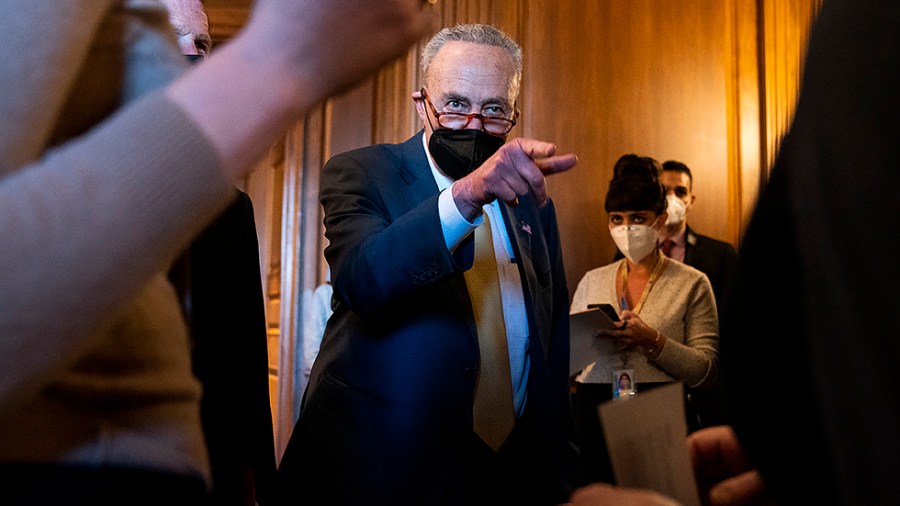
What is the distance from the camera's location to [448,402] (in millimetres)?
1697

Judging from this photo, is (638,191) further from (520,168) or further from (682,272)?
(520,168)

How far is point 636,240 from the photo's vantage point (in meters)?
3.26

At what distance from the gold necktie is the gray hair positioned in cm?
58

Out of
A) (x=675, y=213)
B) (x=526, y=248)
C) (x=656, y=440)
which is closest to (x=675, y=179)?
(x=675, y=213)

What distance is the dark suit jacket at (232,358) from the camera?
1.45 m

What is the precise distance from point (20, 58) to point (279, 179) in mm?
4849

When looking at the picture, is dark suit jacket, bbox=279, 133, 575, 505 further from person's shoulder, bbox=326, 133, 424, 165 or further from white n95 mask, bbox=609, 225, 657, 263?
white n95 mask, bbox=609, 225, 657, 263

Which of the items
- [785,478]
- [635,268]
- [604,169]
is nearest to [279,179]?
[604,169]

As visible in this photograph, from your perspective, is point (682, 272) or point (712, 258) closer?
point (682, 272)

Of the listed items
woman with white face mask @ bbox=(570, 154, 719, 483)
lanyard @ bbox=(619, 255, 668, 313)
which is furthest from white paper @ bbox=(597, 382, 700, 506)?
lanyard @ bbox=(619, 255, 668, 313)

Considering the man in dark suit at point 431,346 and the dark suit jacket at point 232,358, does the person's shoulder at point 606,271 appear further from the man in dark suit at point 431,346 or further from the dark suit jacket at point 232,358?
the dark suit jacket at point 232,358

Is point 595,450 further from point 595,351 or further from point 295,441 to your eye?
point 295,441

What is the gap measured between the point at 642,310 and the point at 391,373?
66.4 inches

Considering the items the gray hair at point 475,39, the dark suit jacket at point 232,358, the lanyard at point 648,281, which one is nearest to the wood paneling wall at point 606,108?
the lanyard at point 648,281
